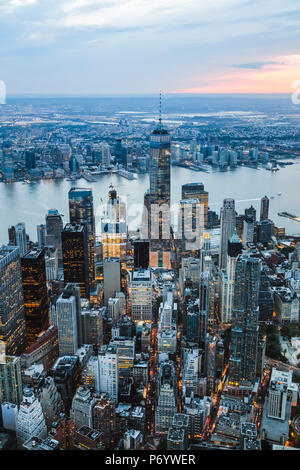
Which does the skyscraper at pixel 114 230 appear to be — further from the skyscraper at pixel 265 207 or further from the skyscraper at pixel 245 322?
the skyscraper at pixel 245 322

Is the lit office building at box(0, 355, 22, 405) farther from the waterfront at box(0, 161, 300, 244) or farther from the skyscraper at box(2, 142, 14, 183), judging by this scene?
the skyscraper at box(2, 142, 14, 183)

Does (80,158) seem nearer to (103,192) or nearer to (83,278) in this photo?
(103,192)

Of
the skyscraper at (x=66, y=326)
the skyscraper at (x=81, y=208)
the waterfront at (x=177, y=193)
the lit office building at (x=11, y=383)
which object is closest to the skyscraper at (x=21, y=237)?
the waterfront at (x=177, y=193)

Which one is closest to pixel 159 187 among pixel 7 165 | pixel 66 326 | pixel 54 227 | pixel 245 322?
pixel 54 227

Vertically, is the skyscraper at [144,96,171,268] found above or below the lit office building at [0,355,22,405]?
above

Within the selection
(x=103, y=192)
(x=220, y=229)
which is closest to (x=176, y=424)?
(x=220, y=229)

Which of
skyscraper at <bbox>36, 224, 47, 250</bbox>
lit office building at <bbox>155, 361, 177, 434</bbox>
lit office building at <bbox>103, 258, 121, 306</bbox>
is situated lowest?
lit office building at <bbox>155, 361, 177, 434</bbox>

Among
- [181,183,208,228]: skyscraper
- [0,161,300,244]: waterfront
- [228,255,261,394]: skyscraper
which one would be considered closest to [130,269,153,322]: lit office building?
[228,255,261,394]: skyscraper

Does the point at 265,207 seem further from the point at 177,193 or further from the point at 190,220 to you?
the point at 177,193
